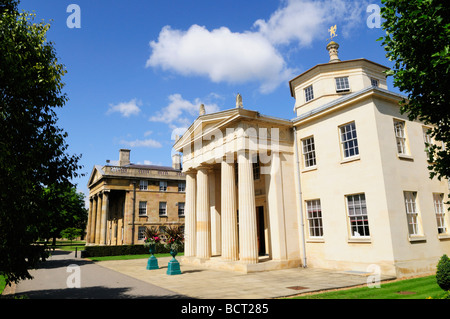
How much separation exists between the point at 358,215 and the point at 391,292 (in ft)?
18.6

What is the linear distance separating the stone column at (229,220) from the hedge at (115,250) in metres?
17.1

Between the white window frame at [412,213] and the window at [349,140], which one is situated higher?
the window at [349,140]

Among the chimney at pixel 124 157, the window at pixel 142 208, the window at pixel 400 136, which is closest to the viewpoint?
the window at pixel 400 136

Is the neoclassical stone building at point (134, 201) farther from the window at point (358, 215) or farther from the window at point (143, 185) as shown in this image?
the window at point (358, 215)

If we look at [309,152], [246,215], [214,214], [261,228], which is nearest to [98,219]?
[214,214]

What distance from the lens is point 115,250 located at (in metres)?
33.7

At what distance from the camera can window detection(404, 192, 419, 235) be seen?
593 inches

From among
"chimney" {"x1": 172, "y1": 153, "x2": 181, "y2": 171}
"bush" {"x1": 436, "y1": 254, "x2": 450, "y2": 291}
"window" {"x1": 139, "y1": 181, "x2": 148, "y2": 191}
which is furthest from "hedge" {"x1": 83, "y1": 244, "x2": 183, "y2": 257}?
"bush" {"x1": 436, "y1": 254, "x2": 450, "y2": 291}

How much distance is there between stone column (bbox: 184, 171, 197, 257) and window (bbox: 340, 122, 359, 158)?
12.0 meters

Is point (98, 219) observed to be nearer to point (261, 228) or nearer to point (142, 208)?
point (142, 208)

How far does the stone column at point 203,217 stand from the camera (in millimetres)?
21234

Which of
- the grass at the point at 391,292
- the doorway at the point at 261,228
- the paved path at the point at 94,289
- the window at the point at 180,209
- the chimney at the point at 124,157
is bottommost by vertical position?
the paved path at the point at 94,289

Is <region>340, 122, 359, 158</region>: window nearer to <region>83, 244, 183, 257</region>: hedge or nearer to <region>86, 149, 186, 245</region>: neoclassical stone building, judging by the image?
<region>83, 244, 183, 257</region>: hedge

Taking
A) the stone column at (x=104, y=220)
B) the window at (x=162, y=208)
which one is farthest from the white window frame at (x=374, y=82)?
the stone column at (x=104, y=220)
